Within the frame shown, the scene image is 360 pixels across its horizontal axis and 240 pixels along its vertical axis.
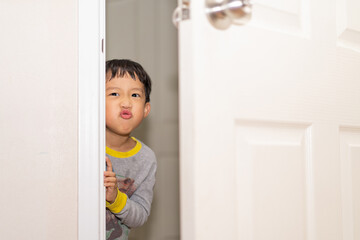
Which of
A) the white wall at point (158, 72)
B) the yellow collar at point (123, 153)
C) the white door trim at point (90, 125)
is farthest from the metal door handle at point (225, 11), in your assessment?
the white wall at point (158, 72)

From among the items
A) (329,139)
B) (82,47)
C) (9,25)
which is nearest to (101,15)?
(82,47)

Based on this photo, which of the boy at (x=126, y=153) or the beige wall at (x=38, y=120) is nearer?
the beige wall at (x=38, y=120)

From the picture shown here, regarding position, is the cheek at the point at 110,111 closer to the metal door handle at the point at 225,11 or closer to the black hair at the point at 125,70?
the black hair at the point at 125,70

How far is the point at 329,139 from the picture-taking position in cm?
84

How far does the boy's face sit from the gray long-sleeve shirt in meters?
0.11

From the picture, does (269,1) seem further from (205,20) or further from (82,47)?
(82,47)

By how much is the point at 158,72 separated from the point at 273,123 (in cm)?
157

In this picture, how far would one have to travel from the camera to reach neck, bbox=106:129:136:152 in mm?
1558

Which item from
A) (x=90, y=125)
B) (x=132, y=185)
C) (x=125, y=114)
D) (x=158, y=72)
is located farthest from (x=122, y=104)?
(x=158, y=72)

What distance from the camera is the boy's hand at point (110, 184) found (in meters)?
1.29

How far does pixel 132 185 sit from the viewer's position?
5.13ft

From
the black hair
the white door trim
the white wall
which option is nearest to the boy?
the black hair

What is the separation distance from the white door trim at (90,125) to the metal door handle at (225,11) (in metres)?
0.46

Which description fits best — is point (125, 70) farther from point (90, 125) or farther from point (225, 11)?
point (225, 11)
